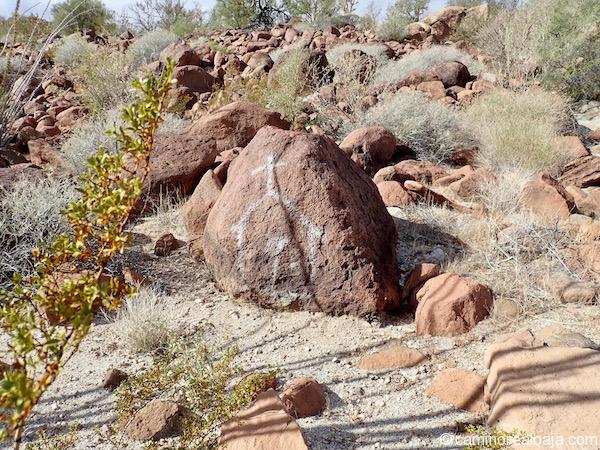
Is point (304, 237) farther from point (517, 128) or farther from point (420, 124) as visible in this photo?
point (517, 128)

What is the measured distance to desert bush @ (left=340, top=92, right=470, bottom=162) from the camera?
679 cm

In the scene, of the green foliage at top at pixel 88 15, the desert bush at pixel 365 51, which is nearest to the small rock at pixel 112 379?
the desert bush at pixel 365 51

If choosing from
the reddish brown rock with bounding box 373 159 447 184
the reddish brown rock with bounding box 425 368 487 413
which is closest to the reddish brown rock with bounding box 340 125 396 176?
the reddish brown rock with bounding box 373 159 447 184

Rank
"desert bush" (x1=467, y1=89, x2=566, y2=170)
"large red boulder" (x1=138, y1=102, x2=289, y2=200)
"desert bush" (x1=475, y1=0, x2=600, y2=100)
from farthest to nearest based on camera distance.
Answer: "desert bush" (x1=475, y1=0, x2=600, y2=100)
"desert bush" (x1=467, y1=89, x2=566, y2=170)
"large red boulder" (x1=138, y1=102, x2=289, y2=200)

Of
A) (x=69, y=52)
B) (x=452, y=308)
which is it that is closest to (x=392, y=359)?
(x=452, y=308)

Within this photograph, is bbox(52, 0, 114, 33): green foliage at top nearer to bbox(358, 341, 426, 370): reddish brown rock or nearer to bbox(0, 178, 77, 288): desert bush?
bbox(0, 178, 77, 288): desert bush

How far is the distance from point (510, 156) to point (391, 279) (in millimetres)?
3627

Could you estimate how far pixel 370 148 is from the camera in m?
5.98

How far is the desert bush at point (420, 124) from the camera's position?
6.79 m

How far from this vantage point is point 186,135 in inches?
229

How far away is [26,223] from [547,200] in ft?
13.9

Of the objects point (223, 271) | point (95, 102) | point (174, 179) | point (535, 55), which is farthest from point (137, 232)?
point (535, 55)

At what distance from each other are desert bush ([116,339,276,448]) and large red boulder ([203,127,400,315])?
0.80 meters

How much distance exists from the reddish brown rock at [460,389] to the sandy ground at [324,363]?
0.05 metres
